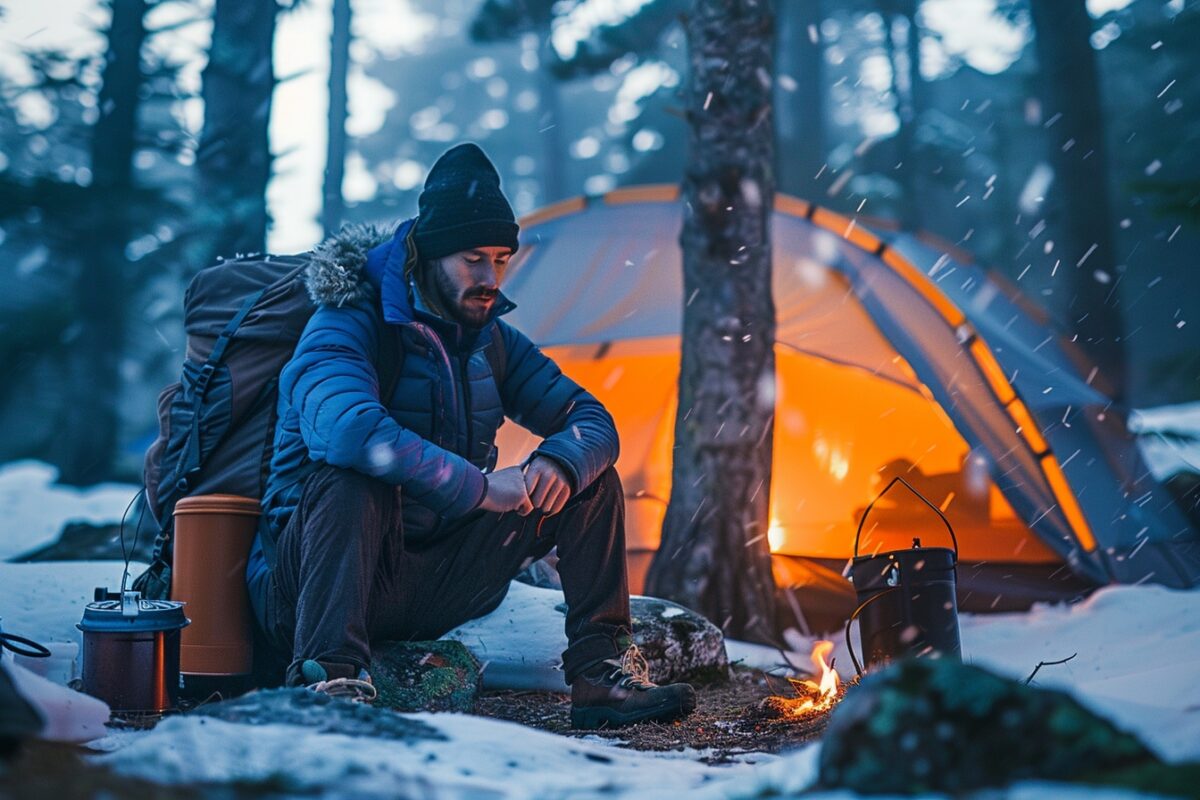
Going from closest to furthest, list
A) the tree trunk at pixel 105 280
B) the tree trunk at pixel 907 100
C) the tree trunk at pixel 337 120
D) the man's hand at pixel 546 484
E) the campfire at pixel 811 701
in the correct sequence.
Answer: the man's hand at pixel 546 484, the campfire at pixel 811 701, the tree trunk at pixel 337 120, the tree trunk at pixel 105 280, the tree trunk at pixel 907 100

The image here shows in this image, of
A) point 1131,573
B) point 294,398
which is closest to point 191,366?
point 294,398

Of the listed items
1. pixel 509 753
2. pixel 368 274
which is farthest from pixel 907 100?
pixel 509 753

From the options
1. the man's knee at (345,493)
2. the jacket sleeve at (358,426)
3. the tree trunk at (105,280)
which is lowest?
the man's knee at (345,493)

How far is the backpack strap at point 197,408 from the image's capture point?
3441 millimetres

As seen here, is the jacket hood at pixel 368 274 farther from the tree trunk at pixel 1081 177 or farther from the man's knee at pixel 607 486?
the tree trunk at pixel 1081 177

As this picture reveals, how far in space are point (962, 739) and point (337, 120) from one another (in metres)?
9.26

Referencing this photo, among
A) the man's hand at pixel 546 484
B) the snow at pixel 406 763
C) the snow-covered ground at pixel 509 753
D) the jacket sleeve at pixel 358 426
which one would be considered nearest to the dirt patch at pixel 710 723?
the snow-covered ground at pixel 509 753

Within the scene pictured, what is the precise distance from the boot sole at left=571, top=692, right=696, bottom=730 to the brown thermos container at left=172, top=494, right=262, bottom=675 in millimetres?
1050

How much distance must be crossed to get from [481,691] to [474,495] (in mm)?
1095

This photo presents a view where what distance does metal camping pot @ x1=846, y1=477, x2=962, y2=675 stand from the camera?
10.7 feet

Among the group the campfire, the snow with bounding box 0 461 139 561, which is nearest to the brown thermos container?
the campfire

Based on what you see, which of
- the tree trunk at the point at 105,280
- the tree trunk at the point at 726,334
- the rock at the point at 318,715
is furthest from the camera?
the tree trunk at the point at 105,280

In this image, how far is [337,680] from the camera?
2.72 meters

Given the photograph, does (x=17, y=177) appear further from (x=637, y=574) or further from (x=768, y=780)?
(x=768, y=780)
